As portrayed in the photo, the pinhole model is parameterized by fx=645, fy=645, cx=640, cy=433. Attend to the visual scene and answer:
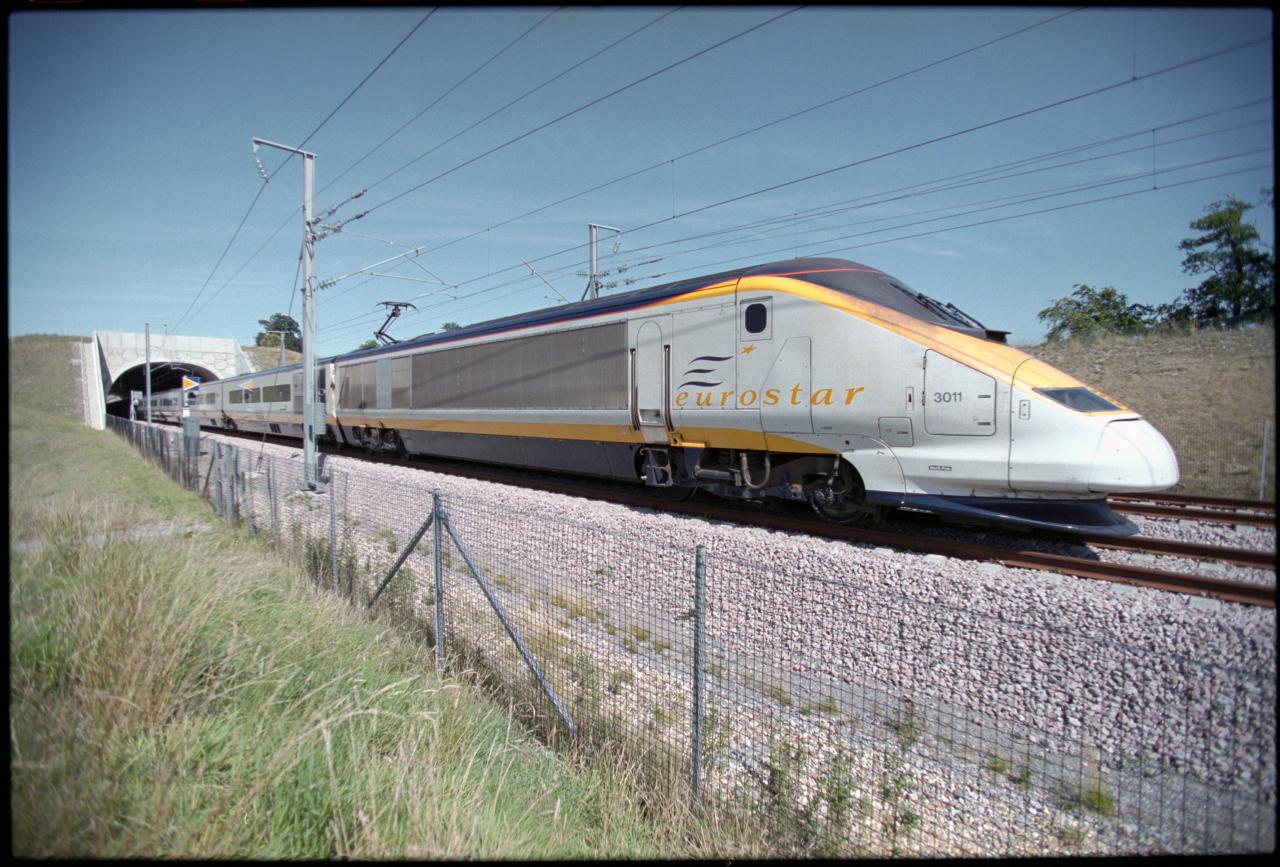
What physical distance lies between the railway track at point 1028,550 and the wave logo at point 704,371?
184cm

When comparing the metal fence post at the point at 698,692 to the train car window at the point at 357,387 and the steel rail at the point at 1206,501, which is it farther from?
the train car window at the point at 357,387

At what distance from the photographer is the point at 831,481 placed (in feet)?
26.1

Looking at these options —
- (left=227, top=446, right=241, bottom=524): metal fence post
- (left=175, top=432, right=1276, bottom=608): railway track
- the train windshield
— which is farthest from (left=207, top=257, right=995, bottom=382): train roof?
(left=227, top=446, right=241, bottom=524): metal fence post

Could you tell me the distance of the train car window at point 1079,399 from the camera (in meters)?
5.99

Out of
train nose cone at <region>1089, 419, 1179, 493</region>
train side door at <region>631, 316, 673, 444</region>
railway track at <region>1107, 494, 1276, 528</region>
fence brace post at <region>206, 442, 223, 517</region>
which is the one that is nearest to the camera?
railway track at <region>1107, 494, 1276, 528</region>

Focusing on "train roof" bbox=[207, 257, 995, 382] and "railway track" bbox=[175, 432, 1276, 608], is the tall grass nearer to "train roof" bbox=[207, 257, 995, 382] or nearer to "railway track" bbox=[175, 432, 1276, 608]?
"railway track" bbox=[175, 432, 1276, 608]

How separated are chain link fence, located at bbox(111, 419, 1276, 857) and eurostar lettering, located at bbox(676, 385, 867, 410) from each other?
230 cm

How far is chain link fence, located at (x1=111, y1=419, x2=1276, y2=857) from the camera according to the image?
288 cm

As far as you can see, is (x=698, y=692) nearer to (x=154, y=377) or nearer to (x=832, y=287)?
(x=832, y=287)

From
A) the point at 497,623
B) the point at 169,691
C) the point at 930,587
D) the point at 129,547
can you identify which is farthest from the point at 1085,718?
the point at 129,547

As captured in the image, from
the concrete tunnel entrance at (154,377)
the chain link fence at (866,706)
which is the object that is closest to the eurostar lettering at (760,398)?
the chain link fence at (866,706)

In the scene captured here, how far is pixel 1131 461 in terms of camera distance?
5.66m

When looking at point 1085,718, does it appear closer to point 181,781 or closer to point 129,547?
point 181,781

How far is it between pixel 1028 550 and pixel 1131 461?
130 cm
